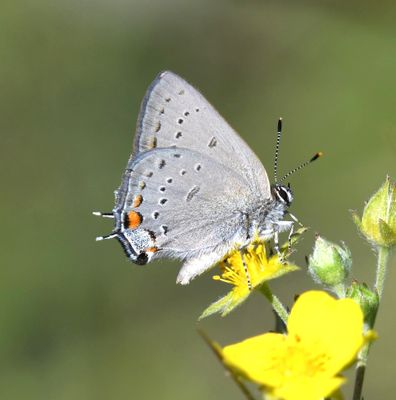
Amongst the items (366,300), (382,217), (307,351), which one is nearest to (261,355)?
(307,351)

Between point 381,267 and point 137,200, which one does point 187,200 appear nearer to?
point 137,200

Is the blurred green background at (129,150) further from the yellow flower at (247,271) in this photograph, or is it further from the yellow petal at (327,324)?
the yellow petal at (327,324)

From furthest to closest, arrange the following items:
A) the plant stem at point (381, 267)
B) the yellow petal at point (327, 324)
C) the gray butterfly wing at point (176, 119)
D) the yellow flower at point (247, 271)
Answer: the gray butterfly wing at point (176, 119)
the yellow flower at point (247, 271)
the plant stem at point (381, 267)
the yellow petal at point (327, 324)

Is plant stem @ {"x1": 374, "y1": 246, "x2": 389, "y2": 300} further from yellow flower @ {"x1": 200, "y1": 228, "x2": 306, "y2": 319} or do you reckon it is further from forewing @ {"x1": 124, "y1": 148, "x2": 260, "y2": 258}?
forewing @ {"x1": 124, "y1": 148, "x2": 260, "y2": 258}

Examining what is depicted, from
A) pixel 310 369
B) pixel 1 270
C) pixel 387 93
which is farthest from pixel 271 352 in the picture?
pixel 387 93

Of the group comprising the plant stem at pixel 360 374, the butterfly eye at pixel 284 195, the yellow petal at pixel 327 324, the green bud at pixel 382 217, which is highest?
the butterfly eye at pixel 284 195

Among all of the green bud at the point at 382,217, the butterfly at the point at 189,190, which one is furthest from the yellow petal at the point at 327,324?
Answer: the butterfly at the point at 189,190

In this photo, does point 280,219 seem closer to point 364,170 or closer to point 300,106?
point 364,170

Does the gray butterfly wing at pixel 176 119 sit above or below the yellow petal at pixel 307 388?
above
